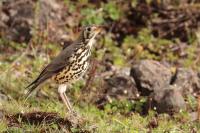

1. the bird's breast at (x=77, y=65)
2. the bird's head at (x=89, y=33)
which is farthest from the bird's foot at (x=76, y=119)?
the bird's head at (x=89, y=33)

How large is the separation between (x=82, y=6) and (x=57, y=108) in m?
5.14

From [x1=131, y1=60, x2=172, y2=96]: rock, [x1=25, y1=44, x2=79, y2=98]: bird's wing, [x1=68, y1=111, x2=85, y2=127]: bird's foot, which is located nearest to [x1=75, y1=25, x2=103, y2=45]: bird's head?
[x1=25, y1=44, x2=79, y2=98]: bird's wing

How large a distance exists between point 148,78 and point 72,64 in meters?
2.17

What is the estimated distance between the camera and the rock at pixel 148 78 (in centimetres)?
1093

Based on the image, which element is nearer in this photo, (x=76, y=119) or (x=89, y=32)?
(x=76, y=119)

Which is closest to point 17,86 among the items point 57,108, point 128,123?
point 57,108

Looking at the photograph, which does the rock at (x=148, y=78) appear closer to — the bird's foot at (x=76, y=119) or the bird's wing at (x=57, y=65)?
the bird's wing at (x=57, y=65)

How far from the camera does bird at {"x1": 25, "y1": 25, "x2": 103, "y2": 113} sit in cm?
906

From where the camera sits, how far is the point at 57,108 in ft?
30.4

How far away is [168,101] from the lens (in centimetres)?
1014

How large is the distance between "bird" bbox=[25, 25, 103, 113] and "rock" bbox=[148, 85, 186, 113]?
155 centimetres

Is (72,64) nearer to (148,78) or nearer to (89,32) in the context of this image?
(89,32)

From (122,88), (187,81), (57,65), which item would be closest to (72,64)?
(57,65)

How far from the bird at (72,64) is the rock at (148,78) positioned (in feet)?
6.17
